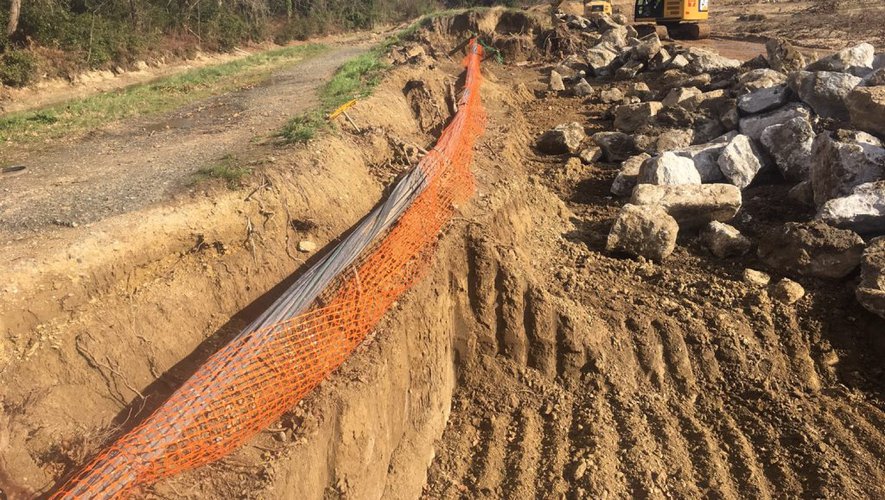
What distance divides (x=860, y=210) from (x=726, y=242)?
3.95 feet

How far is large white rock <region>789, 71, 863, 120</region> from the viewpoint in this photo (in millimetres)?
6988

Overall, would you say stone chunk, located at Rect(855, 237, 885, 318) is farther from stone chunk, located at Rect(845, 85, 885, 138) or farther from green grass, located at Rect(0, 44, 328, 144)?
green grass, located at Rect(0, 44, 328, 144)

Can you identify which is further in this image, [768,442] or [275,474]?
[768,442]

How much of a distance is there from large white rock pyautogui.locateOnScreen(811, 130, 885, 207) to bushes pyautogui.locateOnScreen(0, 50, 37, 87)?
16.2 m

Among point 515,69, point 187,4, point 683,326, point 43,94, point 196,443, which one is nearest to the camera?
point 196,443

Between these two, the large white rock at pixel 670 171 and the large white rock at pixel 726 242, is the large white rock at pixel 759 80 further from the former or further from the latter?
the large white rock at pixel 726 242

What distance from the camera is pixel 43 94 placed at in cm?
1341

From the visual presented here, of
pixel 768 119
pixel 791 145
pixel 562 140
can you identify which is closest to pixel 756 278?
pixel 791 145

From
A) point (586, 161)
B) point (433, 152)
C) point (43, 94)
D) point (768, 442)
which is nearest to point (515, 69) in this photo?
point (586, 161)

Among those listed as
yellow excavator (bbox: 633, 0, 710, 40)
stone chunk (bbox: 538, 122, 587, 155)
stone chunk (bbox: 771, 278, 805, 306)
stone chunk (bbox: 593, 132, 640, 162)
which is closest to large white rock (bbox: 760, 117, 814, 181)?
stone chunk (bbox: 593, 132, 640, 162)

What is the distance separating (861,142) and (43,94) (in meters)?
16.4

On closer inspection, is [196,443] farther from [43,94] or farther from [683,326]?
[43,94]

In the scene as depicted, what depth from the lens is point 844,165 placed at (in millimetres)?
5609

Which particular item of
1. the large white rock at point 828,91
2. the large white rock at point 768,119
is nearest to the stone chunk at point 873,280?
the large white rock at point 768,119
